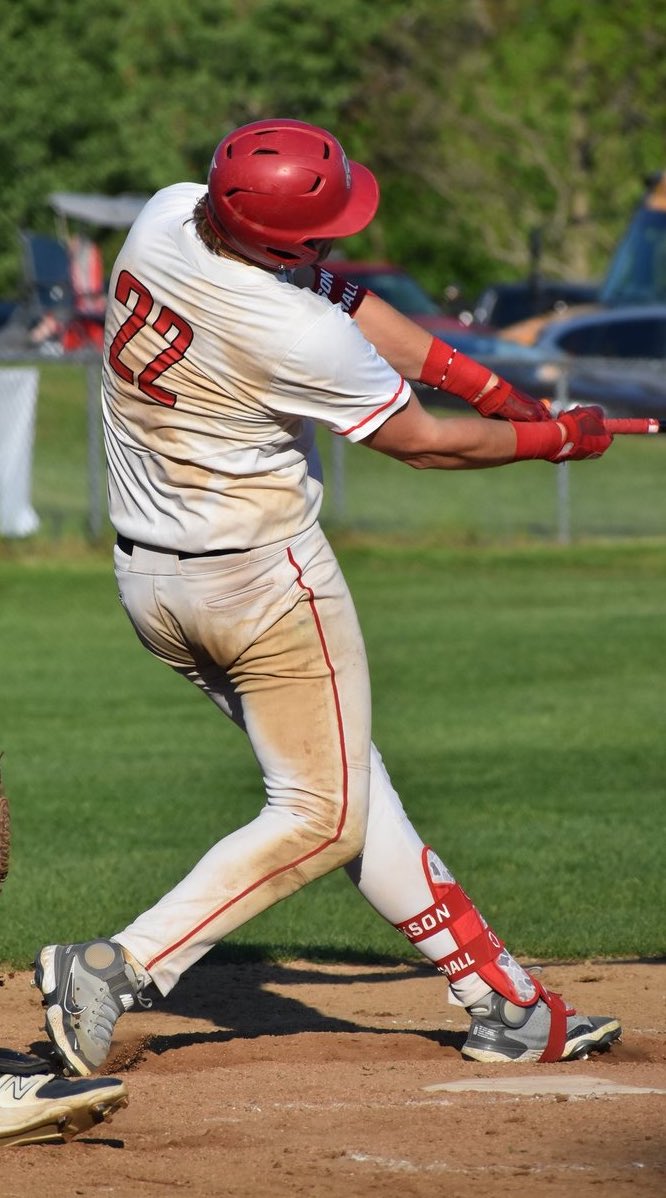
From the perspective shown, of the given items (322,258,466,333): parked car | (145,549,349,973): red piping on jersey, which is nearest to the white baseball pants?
(145,549,349,973): red piping on jersey

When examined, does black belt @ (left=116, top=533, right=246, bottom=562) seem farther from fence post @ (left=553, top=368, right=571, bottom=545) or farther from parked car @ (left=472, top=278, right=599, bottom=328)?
parked car @ (left=472, top=278, right=599, bottom=328)

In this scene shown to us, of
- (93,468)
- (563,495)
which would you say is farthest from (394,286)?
(93,468)

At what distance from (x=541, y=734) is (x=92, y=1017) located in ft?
20.1

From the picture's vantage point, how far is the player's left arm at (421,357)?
185 inches

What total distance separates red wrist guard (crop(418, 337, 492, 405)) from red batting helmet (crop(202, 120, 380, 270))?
1.49ft

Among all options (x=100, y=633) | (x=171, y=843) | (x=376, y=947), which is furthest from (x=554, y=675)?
(x=376, y=947)

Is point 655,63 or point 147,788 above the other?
point 655,63

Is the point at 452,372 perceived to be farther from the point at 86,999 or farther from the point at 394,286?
the point at 394,286

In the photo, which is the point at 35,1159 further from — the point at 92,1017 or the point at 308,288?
the point at 308,288

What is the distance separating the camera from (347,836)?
14.9ft

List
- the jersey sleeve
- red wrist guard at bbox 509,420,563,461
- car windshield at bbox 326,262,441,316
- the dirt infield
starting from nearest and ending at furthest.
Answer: the dirt infield → the jersey sleeve → red wrist guard at bbox 509,420,563,461 → car windshield at bbox 326,262,441,316

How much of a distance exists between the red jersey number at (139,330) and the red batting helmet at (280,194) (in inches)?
8.6

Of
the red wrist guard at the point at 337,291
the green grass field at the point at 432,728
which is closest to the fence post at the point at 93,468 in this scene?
the green grass field at the point at 432,728

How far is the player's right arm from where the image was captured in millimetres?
4355
